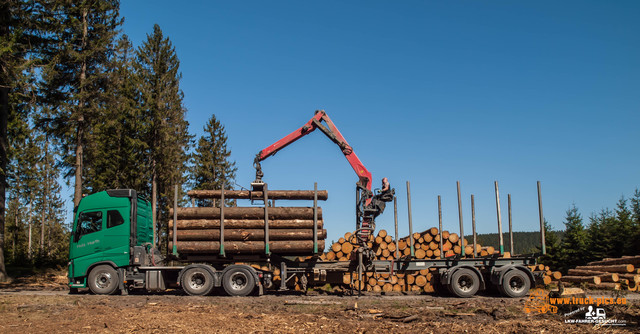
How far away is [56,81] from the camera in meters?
25.5

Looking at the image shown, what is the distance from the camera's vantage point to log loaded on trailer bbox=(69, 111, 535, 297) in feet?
53.0

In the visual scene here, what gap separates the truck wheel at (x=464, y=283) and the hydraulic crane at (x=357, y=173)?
3184mm

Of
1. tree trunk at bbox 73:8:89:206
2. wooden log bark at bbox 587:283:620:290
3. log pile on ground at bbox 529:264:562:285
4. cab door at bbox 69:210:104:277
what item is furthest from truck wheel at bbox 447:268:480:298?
tree trunk at bbox 73:8:89:206

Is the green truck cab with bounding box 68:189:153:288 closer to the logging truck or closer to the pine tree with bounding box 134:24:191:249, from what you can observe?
the logging truck

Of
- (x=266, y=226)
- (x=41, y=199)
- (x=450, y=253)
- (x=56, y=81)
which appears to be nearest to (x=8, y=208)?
(x=41, y=199)

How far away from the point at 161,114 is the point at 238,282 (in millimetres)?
20692

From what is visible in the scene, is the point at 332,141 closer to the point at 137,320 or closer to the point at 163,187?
the point at 137,320

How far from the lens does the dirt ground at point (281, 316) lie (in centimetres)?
977

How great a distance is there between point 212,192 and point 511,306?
10.1 m

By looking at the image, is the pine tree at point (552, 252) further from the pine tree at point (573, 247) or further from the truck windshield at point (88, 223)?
the truck windshield at point (88, 223)

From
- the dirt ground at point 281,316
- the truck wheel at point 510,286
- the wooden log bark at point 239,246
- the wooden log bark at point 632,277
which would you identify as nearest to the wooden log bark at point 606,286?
the wooden log bark at point 632,277

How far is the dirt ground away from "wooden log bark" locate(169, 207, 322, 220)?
2.86 meters

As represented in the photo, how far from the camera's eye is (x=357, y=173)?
1778cm

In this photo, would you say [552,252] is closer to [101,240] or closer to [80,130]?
[101,240]
